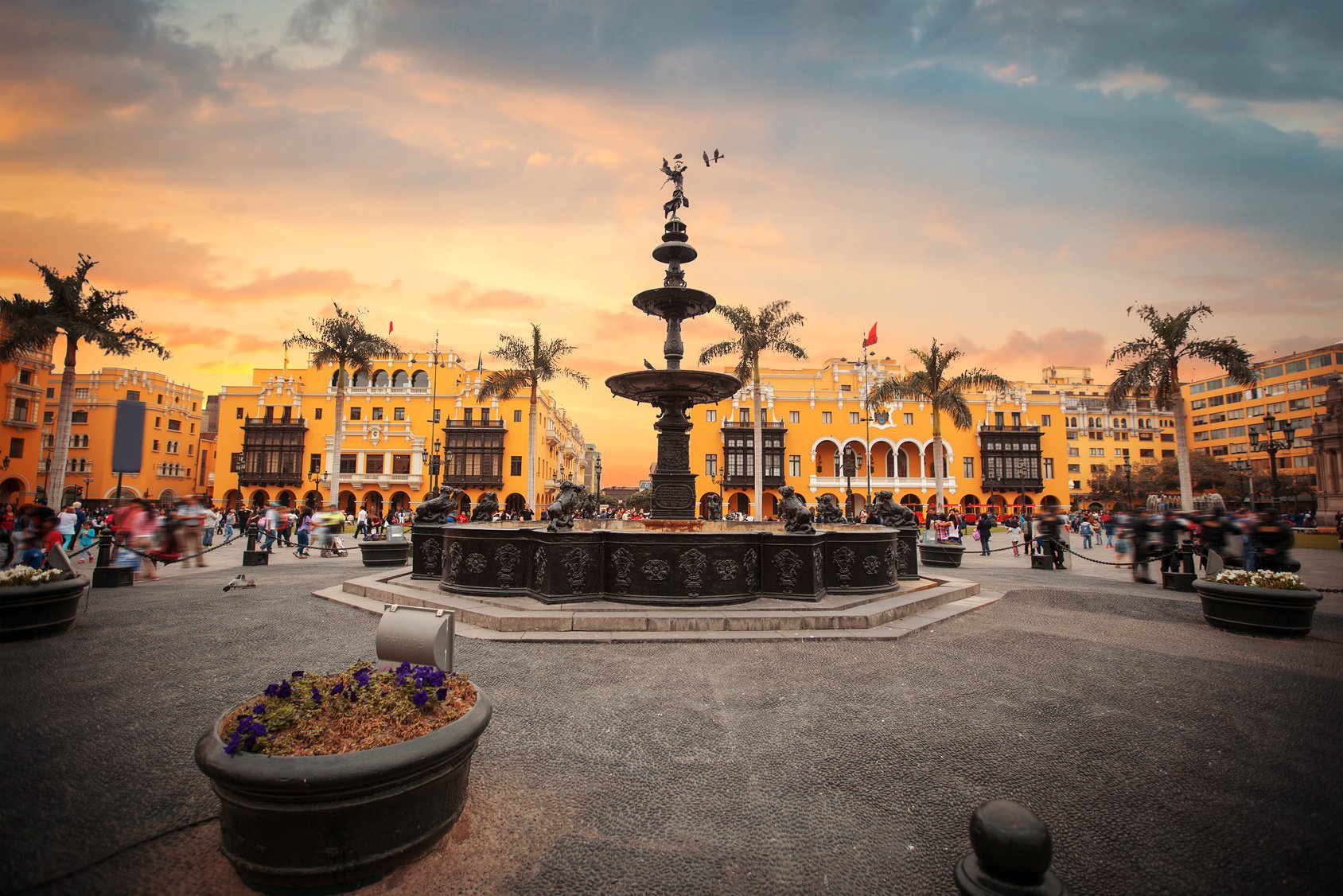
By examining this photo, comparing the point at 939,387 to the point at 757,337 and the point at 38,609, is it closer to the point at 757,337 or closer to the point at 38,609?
the point at 757,337

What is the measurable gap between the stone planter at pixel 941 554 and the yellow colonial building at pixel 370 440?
4449 centimetres

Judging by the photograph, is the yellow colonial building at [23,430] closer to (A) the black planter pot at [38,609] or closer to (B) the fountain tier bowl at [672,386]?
(A) the black planter pot at [38,609]

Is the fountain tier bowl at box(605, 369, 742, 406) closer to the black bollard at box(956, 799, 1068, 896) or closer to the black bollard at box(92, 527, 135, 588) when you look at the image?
the black bollard at box(956, 799, 1068, 896)

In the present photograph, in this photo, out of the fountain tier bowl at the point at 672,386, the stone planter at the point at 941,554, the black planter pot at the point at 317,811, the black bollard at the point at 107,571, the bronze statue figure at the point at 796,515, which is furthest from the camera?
the stone planter at the point at 941,554

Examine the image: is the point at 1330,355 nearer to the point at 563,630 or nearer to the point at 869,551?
the point at 869,551

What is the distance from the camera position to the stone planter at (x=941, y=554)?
16.7 meters

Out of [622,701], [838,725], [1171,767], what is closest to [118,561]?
[622,701]

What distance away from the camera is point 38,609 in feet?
24.5

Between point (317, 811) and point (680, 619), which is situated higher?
point (317, 811)

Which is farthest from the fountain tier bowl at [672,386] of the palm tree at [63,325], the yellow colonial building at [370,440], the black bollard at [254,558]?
the yellow colonial building at [370,440]

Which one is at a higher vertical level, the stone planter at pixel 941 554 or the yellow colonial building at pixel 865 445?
the yellow colonial building at pixel 865 445

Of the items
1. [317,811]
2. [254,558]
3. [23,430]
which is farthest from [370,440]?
[317,811]

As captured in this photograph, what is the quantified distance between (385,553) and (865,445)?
48000 millimetres

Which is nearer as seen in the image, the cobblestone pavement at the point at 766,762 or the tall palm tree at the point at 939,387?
the cobblestone pavement at the point at 766,762
